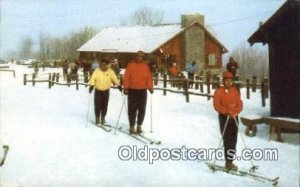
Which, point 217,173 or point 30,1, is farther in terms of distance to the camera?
point 30,1

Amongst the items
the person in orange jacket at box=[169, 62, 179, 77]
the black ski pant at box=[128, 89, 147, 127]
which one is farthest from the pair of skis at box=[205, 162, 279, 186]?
the person in orange jacket at box=[169, 62, 179, 77]

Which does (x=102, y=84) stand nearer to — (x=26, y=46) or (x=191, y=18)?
(x=26, y=46)

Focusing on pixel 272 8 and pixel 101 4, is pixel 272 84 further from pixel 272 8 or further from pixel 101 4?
pixel 101 4

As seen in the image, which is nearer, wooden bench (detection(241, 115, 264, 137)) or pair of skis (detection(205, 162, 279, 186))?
pair of skis (detection(205, 162, 279, 186))

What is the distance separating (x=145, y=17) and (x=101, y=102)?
5.40 feet

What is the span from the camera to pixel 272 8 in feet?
18.3

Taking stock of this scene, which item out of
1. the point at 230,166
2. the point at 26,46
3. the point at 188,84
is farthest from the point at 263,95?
the point at 26,46

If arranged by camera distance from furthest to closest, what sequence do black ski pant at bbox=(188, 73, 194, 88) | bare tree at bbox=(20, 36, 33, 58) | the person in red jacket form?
black ski pant at bbox=(188, 73, 194, 88)
the person in red jacket
bare tree at bbox=(20, 36, 33, 58)

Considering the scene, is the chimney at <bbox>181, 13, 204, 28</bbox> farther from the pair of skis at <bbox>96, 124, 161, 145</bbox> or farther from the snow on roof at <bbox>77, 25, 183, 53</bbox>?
the pair of skis at <bbox>96, 124, 161, 145</bbox>

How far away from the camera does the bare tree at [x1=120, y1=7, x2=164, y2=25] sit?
5.53 meters

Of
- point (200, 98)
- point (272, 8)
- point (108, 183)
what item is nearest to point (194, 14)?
point (272, 8)

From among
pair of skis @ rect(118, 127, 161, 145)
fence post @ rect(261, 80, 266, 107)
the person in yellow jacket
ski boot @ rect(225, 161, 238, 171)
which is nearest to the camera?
ski boot @ rect(225, 161, 238, 171)

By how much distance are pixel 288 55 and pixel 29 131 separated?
141 inches

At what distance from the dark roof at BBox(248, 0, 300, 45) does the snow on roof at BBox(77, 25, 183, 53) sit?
3.33 feet
